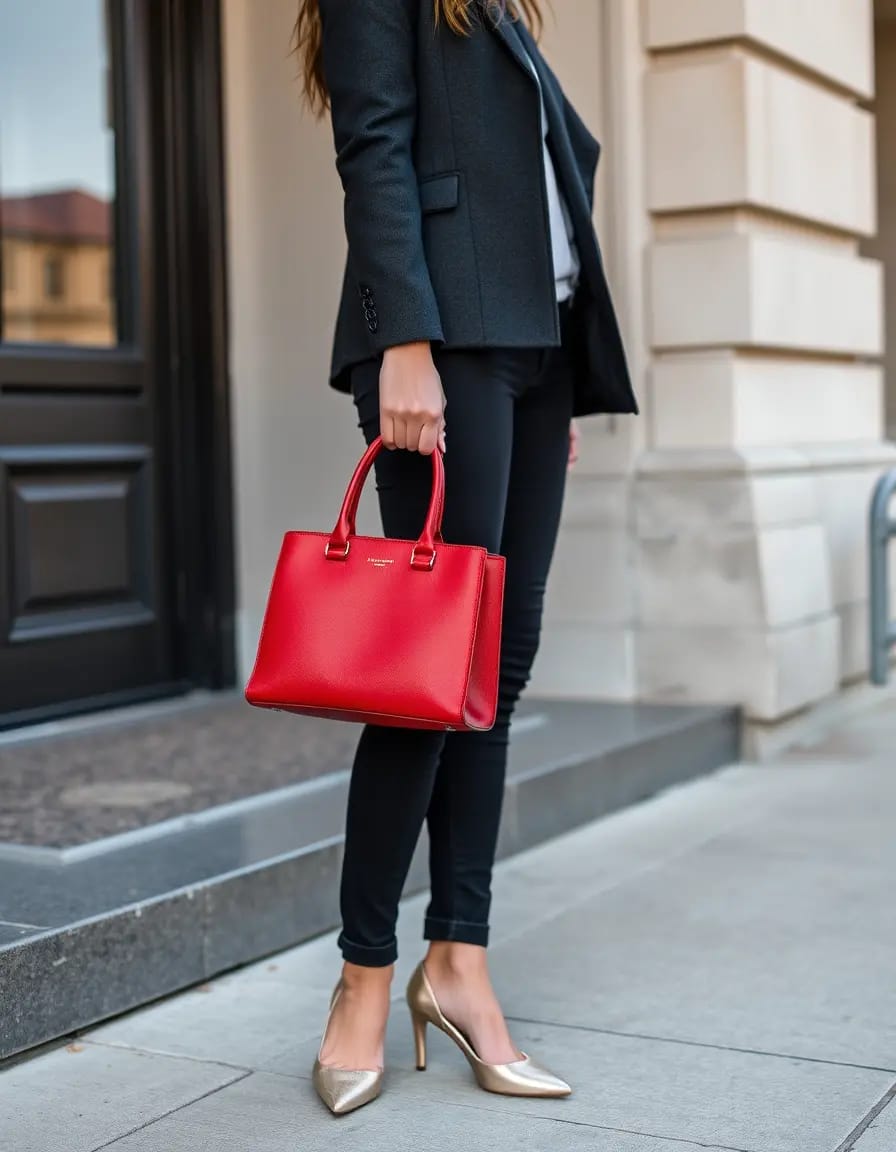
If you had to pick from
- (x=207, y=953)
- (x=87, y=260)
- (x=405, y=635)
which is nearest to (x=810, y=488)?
(x=87, y=260)

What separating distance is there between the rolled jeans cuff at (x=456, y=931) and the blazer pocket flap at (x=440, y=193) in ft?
3.23

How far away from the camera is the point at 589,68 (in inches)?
190

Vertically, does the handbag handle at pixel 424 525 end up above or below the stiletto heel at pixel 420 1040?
above

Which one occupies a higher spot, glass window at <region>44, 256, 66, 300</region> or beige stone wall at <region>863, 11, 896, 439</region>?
beige stone wall at <region>863, 11, 896, 439</region>

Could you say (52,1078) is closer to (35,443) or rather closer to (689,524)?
(35,443)

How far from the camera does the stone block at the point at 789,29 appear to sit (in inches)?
187

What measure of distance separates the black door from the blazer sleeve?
2.36 m

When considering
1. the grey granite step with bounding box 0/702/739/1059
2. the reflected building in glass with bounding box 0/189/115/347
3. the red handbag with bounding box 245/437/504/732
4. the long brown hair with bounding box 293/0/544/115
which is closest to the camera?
the red handbag with bounding box 245/437/504/732

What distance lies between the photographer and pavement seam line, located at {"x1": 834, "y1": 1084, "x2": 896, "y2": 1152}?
213 cm

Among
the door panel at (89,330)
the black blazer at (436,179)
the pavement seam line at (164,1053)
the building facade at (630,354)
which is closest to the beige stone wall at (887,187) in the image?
the building facade at (630,354)

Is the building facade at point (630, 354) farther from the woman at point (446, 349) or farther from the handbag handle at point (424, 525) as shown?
the handbag handle at point (424, 525)

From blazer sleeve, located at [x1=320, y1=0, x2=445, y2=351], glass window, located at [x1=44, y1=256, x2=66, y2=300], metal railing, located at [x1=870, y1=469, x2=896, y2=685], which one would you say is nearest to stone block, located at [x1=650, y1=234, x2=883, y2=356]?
metal railing, located at [x1=870, y1=469, x2=896, y2=685]

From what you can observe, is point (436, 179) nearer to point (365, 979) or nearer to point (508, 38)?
point (508, 38)

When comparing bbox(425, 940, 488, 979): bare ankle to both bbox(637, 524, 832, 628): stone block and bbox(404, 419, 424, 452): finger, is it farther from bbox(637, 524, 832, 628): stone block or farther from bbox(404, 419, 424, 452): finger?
bbox(637, 524, 832, 628): stone block
